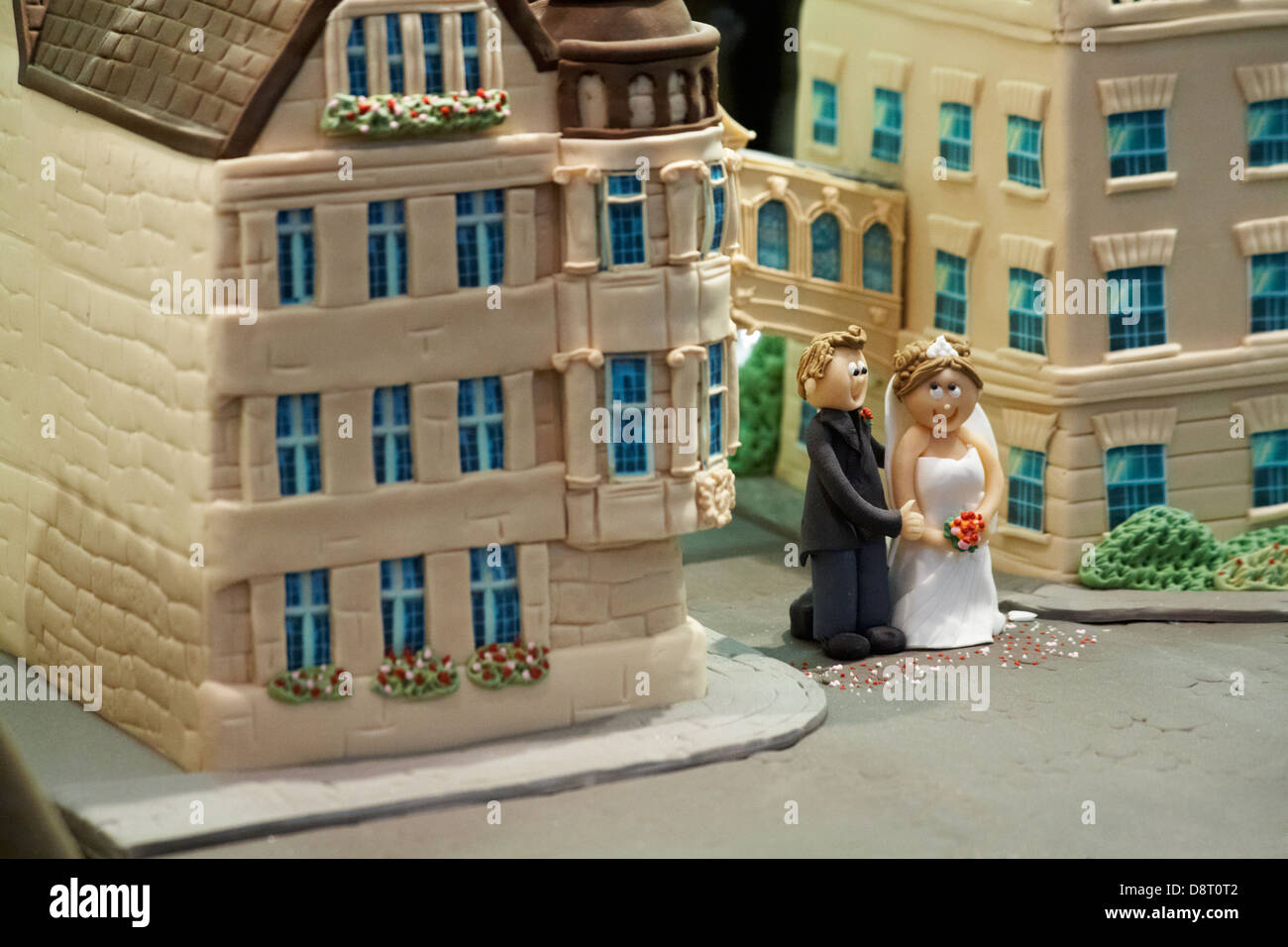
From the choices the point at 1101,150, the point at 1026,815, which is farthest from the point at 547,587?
the point at 1101,150

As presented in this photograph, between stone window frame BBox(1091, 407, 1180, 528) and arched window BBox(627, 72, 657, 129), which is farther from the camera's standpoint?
stone window frame BBox(1091, 407, 1180, 528)

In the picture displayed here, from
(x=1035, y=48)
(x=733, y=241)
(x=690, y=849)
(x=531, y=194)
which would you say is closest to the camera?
(x=690, y=849)

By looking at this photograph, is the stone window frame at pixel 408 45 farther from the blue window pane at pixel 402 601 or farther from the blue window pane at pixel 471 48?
the blue window pane at pixel 402 601

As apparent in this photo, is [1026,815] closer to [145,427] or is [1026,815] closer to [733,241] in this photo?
[733,241]

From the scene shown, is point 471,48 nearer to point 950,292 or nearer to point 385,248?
point 385,248

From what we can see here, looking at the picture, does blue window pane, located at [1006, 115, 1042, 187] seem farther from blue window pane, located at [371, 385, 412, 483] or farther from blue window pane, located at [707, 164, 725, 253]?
blue window pane, located at [371, 385, 412, 483]

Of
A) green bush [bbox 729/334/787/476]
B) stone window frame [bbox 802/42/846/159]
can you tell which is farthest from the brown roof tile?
green bush [bbox 729/334/787/476]
